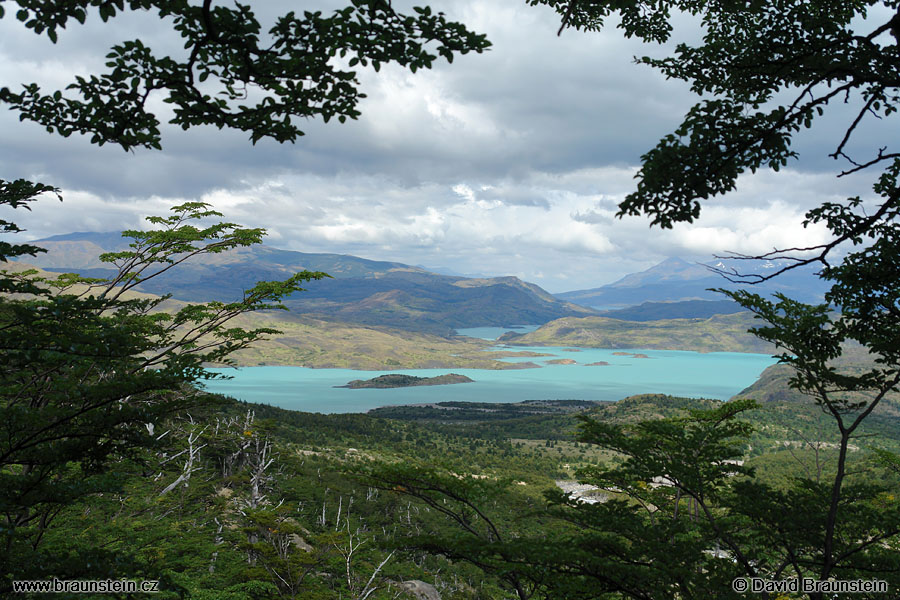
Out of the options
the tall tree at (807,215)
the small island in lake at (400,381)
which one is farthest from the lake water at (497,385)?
the tall tree at (807,215)

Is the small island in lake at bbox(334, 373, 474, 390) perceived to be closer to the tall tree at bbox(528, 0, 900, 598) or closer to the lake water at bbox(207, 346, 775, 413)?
the lake water at bbox(207, 346, 775, 413)

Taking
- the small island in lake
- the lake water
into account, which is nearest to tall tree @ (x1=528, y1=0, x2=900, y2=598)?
the lake water

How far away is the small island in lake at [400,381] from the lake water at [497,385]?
200 inches

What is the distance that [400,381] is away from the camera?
506ft

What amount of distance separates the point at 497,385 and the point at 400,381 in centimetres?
3200

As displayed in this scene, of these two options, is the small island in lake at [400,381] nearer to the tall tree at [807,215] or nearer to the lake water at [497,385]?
the lake water at [497,385]

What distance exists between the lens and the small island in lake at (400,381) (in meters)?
147

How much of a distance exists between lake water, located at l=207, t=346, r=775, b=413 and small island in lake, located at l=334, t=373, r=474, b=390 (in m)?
5.09

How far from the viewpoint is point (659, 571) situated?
4.70 meters

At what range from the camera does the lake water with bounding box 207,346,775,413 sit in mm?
119375

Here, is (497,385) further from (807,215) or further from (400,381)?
(807,215)

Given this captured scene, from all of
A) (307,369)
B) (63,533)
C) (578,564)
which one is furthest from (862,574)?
(307,369)

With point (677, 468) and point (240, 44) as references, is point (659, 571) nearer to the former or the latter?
point (677, 468)

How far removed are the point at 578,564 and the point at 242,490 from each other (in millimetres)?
20748
